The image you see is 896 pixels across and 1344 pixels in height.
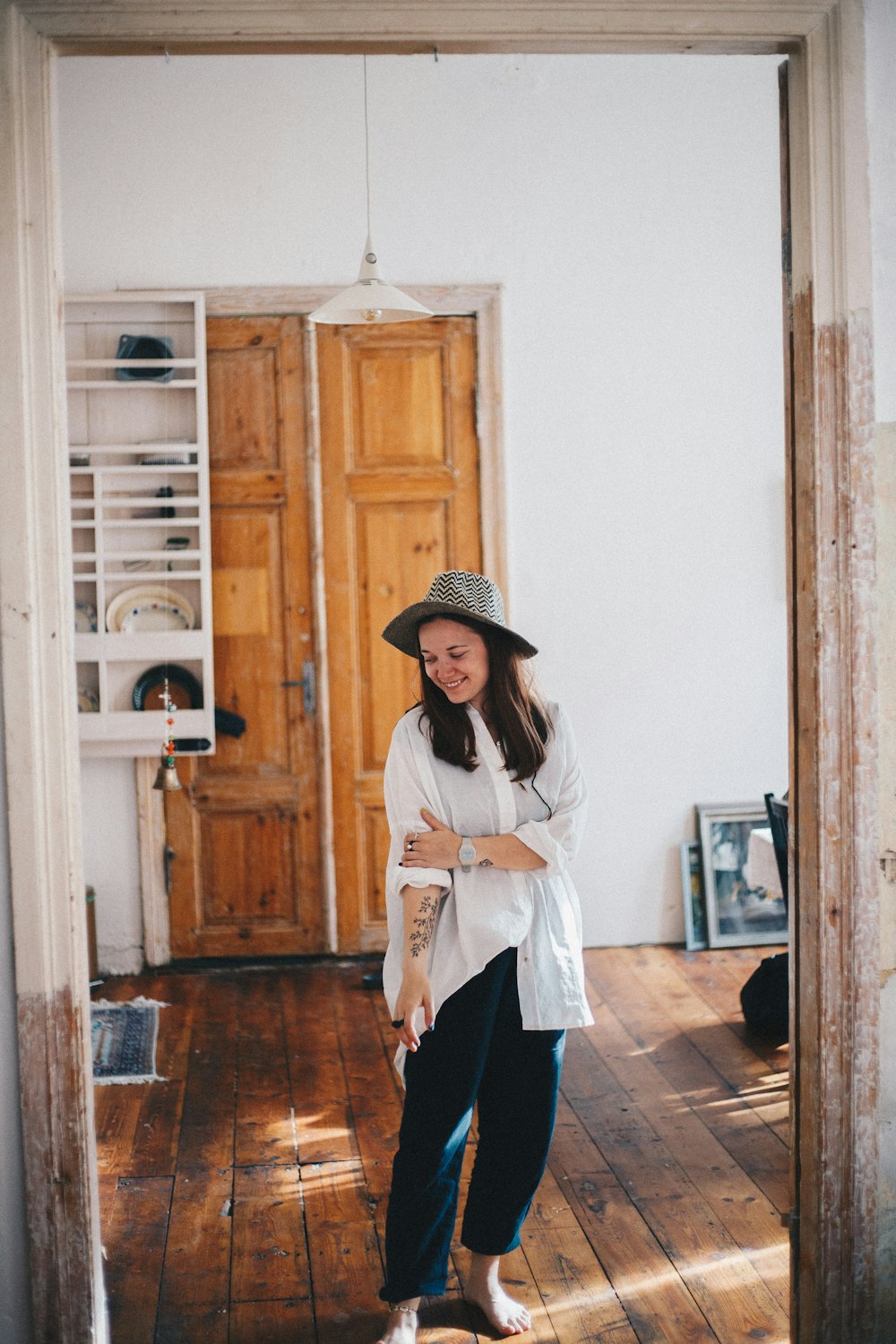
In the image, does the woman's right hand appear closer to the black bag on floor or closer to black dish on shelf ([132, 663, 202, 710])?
the black bag on floor

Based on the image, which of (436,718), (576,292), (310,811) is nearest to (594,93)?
(576,292)

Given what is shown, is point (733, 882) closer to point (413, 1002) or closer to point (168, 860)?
point (168, 860)

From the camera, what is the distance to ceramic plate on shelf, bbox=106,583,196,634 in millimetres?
5016

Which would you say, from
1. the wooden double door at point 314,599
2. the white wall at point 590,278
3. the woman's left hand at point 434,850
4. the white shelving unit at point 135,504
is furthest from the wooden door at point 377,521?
the woman's left hand at point 434,850

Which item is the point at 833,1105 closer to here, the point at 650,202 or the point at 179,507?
the point at 179,507

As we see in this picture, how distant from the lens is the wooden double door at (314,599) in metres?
5.14

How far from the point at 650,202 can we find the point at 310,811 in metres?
3.01

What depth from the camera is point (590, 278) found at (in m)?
5.14

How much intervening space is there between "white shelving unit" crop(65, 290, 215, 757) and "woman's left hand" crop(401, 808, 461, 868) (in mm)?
2815

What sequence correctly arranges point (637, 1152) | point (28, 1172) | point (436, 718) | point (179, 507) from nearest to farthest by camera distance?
point (28, 1172) < point (436, 718) < point (637, 1152) < point (179, 507)

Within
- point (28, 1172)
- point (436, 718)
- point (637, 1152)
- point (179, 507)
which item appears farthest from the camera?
point (179, 507)

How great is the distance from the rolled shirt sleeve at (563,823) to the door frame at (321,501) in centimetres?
275

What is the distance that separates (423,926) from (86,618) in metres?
3.13

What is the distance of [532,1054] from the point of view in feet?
8.04
